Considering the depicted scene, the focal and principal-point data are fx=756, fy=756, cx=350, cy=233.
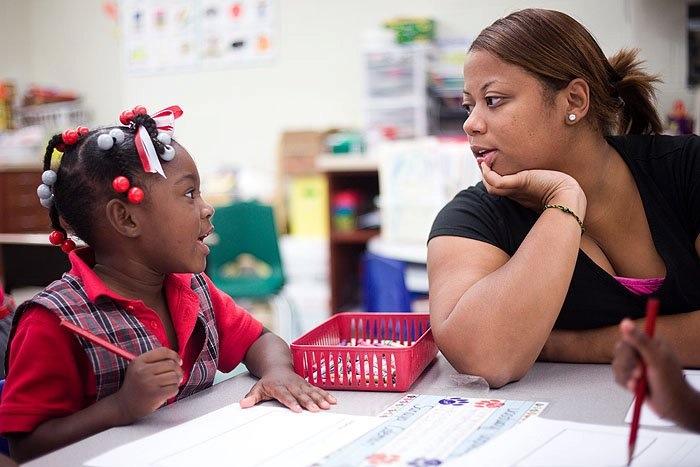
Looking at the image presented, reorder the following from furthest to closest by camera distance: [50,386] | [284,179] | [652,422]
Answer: [284,179], [50,386], [652,422]

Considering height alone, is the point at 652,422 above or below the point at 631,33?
below

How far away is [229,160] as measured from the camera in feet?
17.5

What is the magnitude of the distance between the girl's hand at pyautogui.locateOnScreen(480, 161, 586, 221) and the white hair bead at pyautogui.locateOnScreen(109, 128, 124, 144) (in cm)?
58

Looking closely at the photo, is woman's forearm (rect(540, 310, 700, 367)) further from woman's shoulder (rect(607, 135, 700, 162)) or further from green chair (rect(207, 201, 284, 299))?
green chair (rect(207, 201, 284, 299))

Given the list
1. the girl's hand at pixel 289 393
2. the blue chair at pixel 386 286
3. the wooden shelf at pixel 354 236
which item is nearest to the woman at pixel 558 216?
the girl's hand at pixel 289 393

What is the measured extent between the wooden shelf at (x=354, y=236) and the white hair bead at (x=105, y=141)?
9.21 feet

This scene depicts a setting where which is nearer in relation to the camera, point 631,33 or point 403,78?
point 631,33

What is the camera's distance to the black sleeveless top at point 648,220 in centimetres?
118

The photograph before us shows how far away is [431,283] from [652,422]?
421 millimetres

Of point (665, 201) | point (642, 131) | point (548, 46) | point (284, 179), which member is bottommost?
point (284, 179)

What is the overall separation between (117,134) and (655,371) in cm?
85

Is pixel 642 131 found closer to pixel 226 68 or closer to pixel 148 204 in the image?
pixel 148 204

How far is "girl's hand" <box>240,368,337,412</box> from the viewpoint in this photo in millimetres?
995

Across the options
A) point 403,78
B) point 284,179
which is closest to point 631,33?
point 403,78
